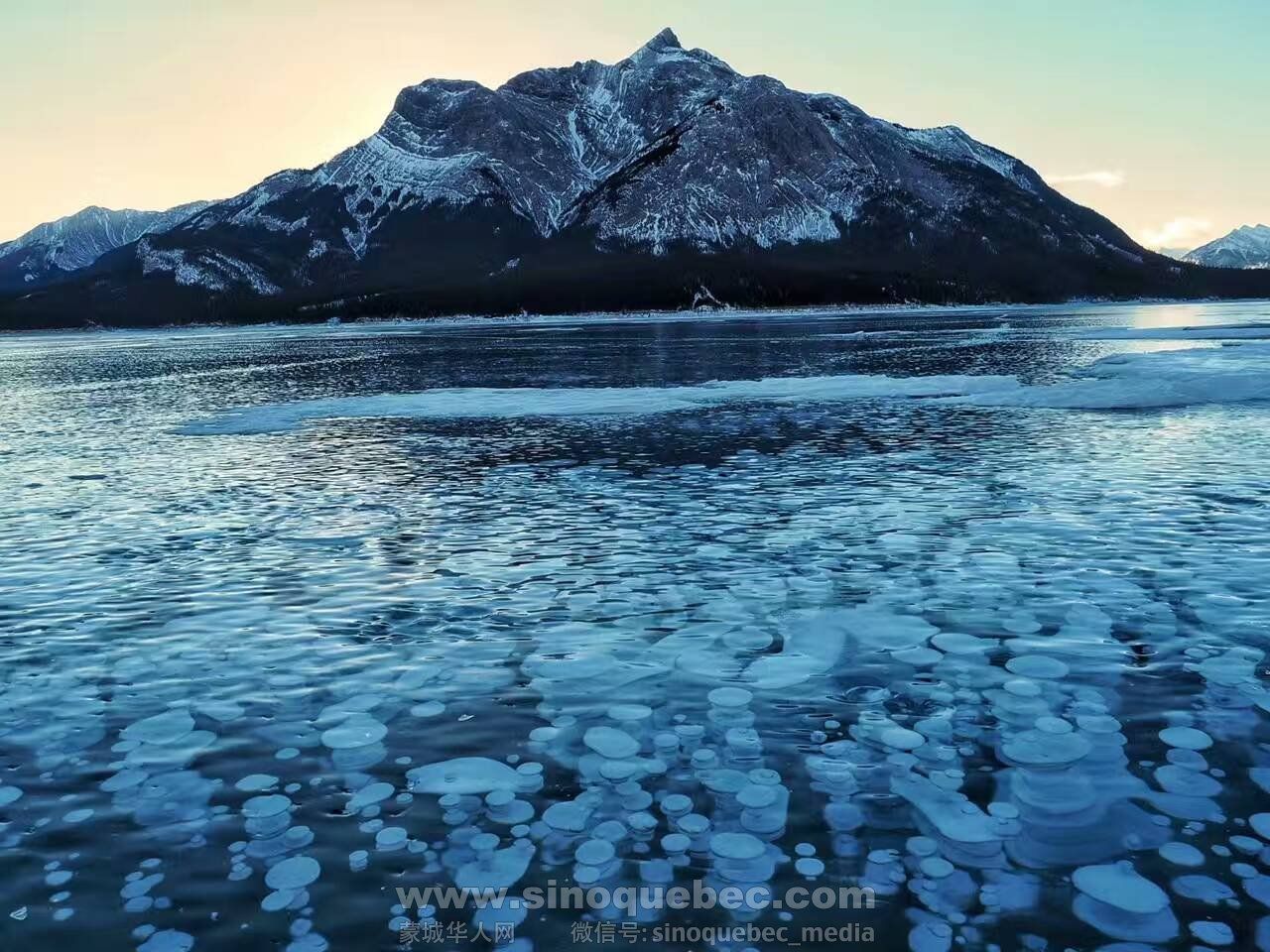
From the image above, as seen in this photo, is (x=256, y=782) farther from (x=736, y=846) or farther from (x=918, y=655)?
(x=918, y=655)

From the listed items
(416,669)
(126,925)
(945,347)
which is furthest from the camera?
(945,347)

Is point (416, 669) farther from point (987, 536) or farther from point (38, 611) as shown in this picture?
point (987, 536)

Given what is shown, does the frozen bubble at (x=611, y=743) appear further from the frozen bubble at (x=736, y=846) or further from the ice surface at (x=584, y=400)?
the ice surface at (x=584, y=400)

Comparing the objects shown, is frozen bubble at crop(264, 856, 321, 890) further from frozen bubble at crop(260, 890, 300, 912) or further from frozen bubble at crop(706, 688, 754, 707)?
frozen bubble at crop(706, 688, 754, 707)

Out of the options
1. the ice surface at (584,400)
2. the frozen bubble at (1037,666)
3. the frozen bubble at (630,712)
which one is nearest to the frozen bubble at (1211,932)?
the frozen bubble at (1037,666)

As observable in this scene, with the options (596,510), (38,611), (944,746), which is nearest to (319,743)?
(944,746)

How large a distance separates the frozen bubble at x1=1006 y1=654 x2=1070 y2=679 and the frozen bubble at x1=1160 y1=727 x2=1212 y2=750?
1.50 metres

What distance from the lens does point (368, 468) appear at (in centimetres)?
2572

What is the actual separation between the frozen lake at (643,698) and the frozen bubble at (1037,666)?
0.22 ft

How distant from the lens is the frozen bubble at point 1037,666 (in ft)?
33.6

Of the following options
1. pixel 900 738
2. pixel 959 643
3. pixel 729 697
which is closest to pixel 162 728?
pixel 729 697

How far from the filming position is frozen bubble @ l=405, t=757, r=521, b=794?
8.12 meters

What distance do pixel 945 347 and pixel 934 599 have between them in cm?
6926

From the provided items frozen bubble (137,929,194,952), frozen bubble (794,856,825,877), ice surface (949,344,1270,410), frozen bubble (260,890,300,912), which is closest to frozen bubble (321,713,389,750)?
frozen bubble (260,890,300,912)
